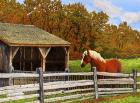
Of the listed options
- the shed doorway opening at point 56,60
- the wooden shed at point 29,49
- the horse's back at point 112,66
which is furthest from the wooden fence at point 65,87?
the shed doorway opening at point 56,60

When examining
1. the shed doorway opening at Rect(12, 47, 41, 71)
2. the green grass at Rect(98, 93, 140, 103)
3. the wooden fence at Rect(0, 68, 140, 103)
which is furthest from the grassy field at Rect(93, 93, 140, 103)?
the shed doorway opening at Rect(12, 47, 41, 71)

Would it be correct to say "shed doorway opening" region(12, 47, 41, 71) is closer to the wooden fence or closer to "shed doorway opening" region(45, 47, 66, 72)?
"shed doorway opening" region(45, 47, 66, 72)

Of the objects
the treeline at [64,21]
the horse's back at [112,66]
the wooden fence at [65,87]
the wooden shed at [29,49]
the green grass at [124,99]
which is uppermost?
the treeline at [64,21]

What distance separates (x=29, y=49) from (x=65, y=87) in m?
16.3

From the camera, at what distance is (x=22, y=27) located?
3528cm

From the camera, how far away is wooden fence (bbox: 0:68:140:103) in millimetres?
15727

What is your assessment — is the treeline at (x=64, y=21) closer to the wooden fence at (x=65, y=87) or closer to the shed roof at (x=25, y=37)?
the shed roof at (x=25, y=37)

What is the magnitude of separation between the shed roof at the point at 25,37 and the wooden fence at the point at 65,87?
3347 mm

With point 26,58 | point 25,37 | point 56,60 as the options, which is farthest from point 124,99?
point 26,58

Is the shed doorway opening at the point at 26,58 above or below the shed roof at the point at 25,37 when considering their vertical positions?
below

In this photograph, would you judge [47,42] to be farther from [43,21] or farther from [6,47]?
[43,21]

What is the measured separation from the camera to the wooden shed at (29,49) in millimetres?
29344

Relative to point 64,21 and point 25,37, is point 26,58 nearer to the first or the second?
point 25,37

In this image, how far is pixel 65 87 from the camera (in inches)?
733
